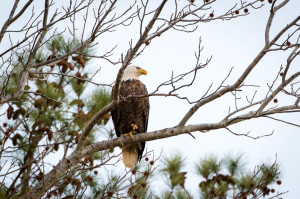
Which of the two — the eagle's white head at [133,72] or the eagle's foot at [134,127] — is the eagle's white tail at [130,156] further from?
the eagle's white head at [133,72]

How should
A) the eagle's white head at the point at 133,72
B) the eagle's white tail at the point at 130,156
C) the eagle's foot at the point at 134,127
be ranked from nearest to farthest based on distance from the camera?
the eagle's foot at the point at 134,127 < the eagle's white tail at the point at 130,156 < the eagle's white head at the point at 133,72

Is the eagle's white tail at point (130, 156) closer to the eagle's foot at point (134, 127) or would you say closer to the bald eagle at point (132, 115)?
the bald eagle at point (132, 115)

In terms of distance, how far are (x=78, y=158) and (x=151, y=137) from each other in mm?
595

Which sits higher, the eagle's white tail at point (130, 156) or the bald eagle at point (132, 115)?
the bald eagle at point (132, 115)

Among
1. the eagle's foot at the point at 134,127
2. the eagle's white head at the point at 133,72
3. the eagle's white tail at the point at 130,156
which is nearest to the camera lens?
the eagle's foot at the point at 134,127

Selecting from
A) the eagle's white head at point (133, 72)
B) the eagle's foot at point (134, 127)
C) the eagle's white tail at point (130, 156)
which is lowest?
the eagle's white tail at point (130, 156)

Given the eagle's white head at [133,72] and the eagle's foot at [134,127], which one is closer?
the eagle's foot at [134,127]

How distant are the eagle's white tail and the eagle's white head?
32.2 inches

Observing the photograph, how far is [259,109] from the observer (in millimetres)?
3043

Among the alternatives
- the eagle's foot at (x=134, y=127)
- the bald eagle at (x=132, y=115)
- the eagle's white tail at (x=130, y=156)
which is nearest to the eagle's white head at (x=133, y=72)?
the bald eagle at (x=132, y=115)

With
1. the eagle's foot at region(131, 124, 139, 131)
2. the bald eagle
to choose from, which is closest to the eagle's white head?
the bald eagle

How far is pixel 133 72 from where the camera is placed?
510 cm

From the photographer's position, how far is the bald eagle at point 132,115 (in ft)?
15.8

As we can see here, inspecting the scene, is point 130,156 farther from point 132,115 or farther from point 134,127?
point 132,115
